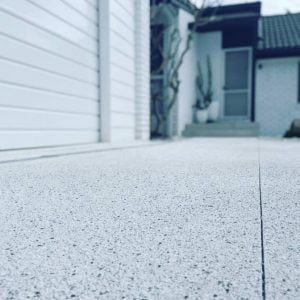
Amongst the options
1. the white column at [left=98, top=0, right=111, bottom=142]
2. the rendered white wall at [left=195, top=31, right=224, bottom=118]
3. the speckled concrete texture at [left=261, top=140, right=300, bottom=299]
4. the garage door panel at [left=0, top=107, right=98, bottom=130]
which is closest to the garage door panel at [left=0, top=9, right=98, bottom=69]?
the white column at [left=98, top=0, right=111, bottom=142]

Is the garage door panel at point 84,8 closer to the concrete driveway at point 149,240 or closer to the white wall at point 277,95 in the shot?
the concrete driveway at point 149,240

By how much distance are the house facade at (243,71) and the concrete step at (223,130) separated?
24 mm

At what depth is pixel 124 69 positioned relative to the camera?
4848mm

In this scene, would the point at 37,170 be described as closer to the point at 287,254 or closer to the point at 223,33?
the point at 287,254

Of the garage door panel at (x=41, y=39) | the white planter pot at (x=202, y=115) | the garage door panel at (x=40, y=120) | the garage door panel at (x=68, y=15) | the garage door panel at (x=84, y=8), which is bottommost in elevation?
the garage door panel at (x=40, y=120)

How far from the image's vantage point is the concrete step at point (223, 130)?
320 inches

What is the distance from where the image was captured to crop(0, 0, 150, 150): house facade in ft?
8.98

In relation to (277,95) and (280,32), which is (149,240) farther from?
(280,32)

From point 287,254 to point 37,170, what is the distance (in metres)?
1.55

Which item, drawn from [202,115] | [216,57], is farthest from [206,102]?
[216,57]

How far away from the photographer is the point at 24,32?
2848mm

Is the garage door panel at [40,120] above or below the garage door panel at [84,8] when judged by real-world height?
below

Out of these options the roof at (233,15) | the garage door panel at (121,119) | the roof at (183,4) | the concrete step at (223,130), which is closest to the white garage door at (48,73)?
the garage door panel at (121,119)

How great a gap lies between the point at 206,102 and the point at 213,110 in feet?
1.13
